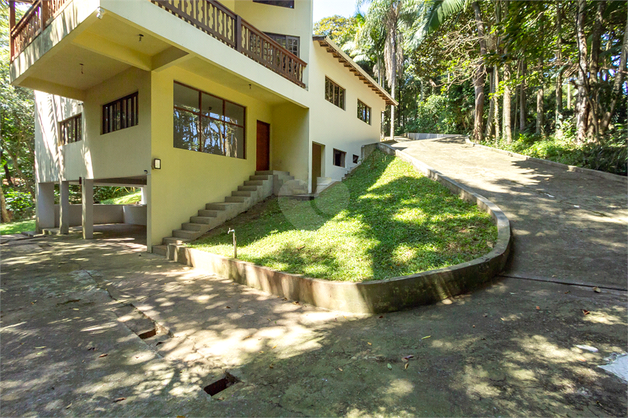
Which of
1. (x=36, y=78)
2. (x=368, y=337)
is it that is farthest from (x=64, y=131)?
(x=368, y=337)

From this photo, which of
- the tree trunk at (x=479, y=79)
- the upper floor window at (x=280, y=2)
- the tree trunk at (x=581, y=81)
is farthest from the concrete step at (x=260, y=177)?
the tree trunk at (x=479, y=79)

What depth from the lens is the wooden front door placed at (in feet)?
38.6

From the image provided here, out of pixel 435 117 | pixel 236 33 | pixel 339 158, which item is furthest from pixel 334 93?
pixel 435 117

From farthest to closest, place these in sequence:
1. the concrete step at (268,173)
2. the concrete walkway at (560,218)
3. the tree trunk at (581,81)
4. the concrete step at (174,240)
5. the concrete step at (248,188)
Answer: the concrete step at (268,173)
the concrete step at (248,188)
the tree trunk at (581,81)
the concrete step at (174,240)
the concrete walkway at (560,218)

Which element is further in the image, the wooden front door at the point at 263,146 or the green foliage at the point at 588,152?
the wooden front door at the point at 263,146

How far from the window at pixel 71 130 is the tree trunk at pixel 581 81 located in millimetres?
17253

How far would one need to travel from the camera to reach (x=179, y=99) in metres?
8.96

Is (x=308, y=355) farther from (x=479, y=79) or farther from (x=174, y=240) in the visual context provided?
(x=479, y=79)

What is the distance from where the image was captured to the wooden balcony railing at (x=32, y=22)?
22.4 feet

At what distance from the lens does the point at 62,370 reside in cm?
285

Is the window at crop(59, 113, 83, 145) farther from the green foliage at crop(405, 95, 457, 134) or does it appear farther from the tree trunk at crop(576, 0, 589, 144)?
the green foliage at crop(405, 95, 457, 134)

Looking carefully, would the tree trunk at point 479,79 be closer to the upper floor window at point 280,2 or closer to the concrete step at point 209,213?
the upper floor window at point 280,2

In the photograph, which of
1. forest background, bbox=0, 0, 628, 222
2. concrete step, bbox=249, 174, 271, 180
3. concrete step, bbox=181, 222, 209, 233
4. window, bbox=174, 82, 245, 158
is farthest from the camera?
concrete step, bbox=249, 174, 271, 180

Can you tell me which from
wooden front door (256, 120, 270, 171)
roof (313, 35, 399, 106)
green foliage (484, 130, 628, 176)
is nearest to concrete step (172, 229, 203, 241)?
wooden front door (256, 120, 270, 171)
